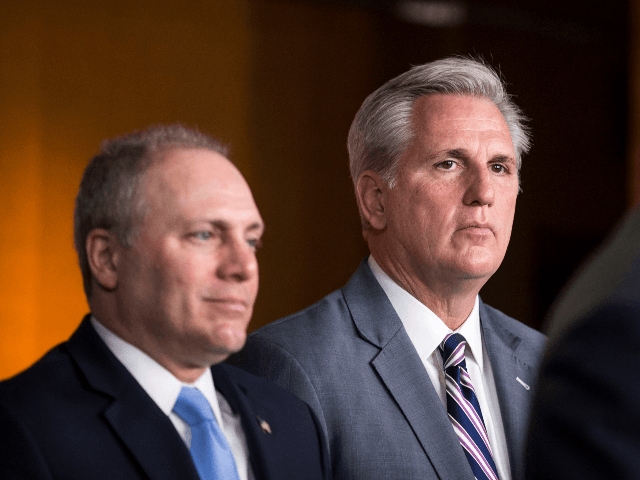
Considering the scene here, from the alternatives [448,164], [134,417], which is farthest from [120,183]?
[448,164]

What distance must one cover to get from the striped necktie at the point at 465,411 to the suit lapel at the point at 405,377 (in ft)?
0.09

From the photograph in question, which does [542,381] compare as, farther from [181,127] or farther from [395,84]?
[395,84]

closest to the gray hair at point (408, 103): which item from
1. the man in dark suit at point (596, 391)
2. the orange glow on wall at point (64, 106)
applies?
the man in dark suit at point (596, 391)

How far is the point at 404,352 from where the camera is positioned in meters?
1.76

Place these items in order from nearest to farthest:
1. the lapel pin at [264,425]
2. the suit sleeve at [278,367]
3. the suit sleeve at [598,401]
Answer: the suit sleeve at [598,401] → the lapel pin at [264,425] → the suit sleeve at [278,367]

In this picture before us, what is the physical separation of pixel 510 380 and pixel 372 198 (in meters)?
0.52

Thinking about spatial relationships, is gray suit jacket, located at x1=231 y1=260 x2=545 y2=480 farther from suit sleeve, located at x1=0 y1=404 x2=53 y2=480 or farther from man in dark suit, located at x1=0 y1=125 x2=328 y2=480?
suit sleeve, located at x1=0 y1=404 x2=53 y2=480

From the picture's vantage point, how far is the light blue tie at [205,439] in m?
1.15

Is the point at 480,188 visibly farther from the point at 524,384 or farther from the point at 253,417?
the point at 253,417

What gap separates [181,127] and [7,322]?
2.46 metres

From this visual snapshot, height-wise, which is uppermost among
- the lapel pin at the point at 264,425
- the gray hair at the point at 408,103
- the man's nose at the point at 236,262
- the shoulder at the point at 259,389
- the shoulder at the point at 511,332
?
the gray hair at the point at 408,103

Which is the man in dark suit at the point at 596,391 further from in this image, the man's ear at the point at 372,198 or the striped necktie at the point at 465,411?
the man's ear at the point at 372,198

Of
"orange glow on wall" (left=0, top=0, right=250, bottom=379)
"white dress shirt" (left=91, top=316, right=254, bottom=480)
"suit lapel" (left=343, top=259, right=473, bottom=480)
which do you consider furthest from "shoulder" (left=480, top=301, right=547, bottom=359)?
"orange glow on wall" (left=0, top=0, right=250, bottom=379)

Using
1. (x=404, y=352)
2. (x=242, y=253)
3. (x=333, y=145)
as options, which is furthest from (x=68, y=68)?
(x=242, y=253)
